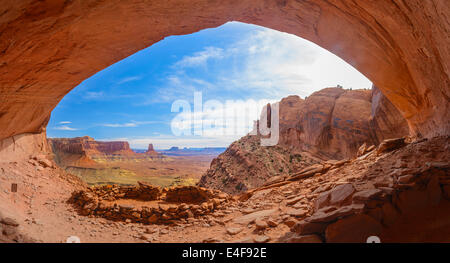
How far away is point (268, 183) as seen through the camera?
28.5 feet

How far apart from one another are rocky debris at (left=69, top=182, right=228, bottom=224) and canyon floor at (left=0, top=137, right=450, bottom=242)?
25 cm

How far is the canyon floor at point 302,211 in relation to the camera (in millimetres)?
2762

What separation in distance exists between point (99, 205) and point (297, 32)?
31.8ft

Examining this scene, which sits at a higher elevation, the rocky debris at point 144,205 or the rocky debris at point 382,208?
the rocky debris at point 382,208

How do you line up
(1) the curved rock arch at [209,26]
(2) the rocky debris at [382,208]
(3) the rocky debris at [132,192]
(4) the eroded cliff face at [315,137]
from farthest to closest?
(4) the eroded cliff face at [315,137]
(3) the rocky debris at [132,192]
(1) the curved rock arch at [209,26]
(2) the rocky debris at [382,208]

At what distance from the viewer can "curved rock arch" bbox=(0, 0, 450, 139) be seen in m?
3.69

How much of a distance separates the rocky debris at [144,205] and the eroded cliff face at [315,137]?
14.5 meters

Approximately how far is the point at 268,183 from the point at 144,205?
18.1 feet

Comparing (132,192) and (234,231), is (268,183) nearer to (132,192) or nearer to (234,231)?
(234,231)

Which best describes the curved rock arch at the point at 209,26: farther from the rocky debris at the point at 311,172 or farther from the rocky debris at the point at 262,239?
the rocky debris at the point at 262,239

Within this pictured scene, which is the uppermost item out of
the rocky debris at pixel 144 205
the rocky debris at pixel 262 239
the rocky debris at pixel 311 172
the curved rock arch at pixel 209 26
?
the curved rock arch at pixel 209 26

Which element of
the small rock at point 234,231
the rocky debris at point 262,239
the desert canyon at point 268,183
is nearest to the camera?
the desert canyon at point 268,183

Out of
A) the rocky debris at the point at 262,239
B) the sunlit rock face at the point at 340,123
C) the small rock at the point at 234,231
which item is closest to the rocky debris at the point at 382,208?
the rocky debris at the point at 262,239

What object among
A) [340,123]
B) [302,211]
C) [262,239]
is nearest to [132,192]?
[262,239]
